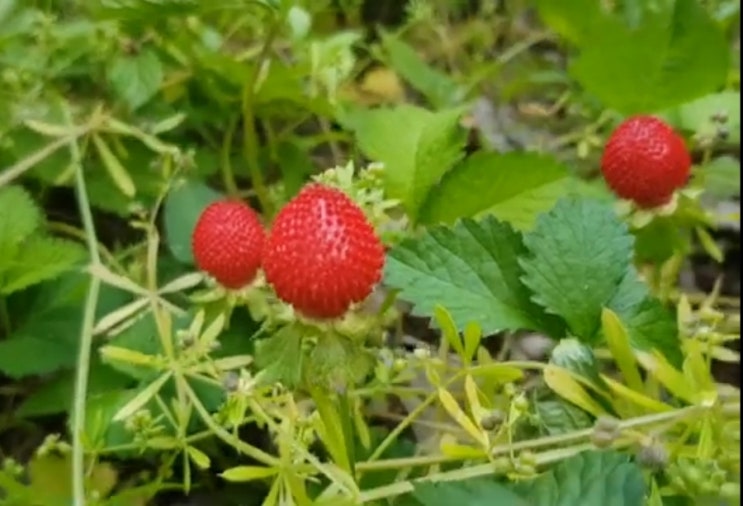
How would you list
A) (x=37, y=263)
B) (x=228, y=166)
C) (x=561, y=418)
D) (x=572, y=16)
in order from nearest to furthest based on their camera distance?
(x=561, y=418), (x=37, y=263), (x=228, y=166), (x=572, y=16)

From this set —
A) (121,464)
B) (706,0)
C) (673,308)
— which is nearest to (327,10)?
(706,0)

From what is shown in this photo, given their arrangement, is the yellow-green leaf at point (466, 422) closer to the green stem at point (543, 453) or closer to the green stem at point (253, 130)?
the green stem at point (543, 453)

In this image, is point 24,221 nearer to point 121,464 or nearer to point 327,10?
point 121,464

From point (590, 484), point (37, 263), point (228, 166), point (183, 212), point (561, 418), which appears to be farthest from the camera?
point (228, 166)

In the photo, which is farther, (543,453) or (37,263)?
(37,263)

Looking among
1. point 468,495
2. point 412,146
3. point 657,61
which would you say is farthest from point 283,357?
point 657,61

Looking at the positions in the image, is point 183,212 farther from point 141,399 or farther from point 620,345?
point 620,345

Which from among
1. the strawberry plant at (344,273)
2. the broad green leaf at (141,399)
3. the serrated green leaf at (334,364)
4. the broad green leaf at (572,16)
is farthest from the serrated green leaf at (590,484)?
the broad green leaf at (572,16)

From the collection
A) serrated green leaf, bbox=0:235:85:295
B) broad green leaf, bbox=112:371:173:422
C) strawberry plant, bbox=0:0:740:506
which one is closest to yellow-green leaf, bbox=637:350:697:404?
strawberry plant, bbox=0:0:740:506
